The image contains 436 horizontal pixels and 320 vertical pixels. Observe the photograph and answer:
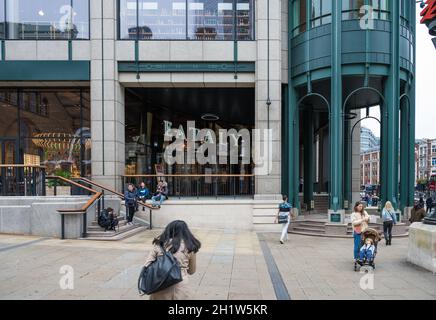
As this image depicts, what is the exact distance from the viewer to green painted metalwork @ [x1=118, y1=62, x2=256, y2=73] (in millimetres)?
15859

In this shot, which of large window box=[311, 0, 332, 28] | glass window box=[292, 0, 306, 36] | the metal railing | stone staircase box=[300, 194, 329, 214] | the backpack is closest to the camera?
the backpack

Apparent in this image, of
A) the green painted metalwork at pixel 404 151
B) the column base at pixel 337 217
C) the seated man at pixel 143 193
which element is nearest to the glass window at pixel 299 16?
the green painted metalwork at pixel 404 151

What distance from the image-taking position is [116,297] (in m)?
6.00

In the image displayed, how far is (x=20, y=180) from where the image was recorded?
13.0m

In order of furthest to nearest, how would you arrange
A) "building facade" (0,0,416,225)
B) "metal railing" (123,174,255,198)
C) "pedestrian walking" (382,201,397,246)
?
1. "metal railing" (123,174,255,198)
2. "building facade" (0,0,416,225)
3. "pedestrian walking" (382,201,397,246)

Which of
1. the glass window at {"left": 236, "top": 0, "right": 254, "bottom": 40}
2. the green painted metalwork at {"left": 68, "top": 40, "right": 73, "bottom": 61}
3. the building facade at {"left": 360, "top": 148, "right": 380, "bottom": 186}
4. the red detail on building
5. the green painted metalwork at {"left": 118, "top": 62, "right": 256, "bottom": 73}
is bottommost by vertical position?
the building facade at {"left": 360, "top": 148, "right": 380, "bottom": 186}

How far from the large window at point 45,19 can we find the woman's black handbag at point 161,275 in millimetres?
14914

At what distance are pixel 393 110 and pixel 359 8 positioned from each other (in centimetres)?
480

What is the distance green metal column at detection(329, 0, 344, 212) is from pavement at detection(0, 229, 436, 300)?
3.45m

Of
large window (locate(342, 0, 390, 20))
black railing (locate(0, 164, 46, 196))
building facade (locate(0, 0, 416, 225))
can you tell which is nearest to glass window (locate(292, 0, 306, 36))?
building facade (locate(0, 0, 416, 225))

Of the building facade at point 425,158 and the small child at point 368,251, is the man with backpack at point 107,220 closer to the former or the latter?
the small child at point 368,251

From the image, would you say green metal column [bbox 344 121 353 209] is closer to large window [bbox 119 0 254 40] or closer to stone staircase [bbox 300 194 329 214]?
stone staircase [bbox 300 194 329 214]

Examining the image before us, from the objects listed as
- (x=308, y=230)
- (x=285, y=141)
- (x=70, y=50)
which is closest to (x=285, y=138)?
(x=285, y=141)

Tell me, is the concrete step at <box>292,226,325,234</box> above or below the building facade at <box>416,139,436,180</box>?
below
